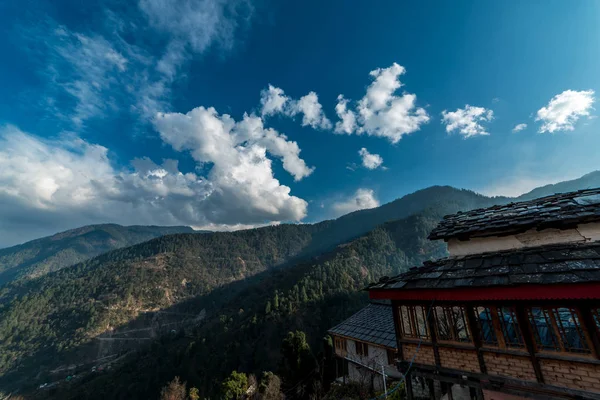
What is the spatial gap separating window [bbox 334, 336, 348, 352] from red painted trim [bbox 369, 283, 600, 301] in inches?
713

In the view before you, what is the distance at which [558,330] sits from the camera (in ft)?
20.6

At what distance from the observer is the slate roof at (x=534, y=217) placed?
7469 millimetres

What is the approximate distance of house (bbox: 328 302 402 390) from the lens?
18.4m

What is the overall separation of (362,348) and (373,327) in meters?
1.85

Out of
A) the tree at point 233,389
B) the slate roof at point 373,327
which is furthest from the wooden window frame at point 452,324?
the tree at point 233,389

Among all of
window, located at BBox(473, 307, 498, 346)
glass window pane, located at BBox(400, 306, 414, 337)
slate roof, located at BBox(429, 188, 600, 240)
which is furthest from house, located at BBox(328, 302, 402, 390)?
window, located at BBox(473, 307, 498, 346)

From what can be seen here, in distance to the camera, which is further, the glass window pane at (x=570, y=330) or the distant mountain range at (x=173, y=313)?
the distant mountain range at (x=173, y=313)

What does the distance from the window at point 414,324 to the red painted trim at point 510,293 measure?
97cm


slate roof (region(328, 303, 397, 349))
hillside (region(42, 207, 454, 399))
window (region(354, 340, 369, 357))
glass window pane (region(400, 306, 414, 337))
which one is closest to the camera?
glass window pane (region(400, 306, 414, 337))

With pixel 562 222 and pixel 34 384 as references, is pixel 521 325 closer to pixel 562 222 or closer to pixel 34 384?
pixel 562 222

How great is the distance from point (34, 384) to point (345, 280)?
14241 centimetres

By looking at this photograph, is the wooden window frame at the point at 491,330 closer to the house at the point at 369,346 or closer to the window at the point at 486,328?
the window at the point at 486,328

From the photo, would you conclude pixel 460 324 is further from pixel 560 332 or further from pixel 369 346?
pixel 369 346

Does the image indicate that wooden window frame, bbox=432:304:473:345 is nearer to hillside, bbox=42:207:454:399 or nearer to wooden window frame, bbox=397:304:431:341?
wooden window frame, bbox=397:304:431:341
